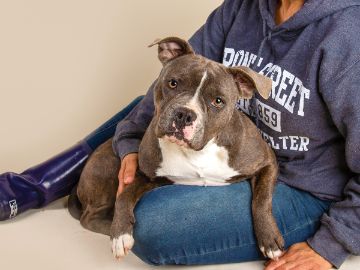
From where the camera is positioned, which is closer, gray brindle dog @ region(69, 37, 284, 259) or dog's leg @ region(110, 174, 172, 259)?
gray brindle dog @ region(69, 37, 284, 259)

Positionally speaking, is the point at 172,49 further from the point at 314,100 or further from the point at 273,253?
the point at 273,253

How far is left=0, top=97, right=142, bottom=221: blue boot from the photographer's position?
3.17 metres

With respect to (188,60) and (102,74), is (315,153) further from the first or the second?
(102,74)

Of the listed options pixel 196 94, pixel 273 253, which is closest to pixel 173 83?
pixel 196 94

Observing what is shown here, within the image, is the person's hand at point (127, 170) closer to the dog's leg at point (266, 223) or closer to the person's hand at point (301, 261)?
the dog's leg at point (266, 223)

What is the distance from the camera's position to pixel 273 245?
2561mm

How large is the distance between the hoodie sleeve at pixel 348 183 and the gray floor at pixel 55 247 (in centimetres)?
17

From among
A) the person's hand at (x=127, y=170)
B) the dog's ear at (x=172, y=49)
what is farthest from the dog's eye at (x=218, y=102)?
the person's hand at (x=127, y=170)

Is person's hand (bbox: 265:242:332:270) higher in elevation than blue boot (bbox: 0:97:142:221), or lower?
lower

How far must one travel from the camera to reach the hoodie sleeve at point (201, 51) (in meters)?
3.04

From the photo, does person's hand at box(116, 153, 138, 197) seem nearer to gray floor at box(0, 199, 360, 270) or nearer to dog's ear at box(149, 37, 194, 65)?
gray floor at box(0, 199, 360, 270)

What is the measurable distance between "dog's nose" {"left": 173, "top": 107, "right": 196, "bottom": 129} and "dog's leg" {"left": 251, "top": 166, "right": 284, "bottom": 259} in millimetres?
513

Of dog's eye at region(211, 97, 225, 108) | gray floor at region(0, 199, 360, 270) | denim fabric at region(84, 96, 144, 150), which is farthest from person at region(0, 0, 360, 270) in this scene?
denim fabric at region(84, 96, 144, 150)

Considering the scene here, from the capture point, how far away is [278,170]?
2.87 meters
